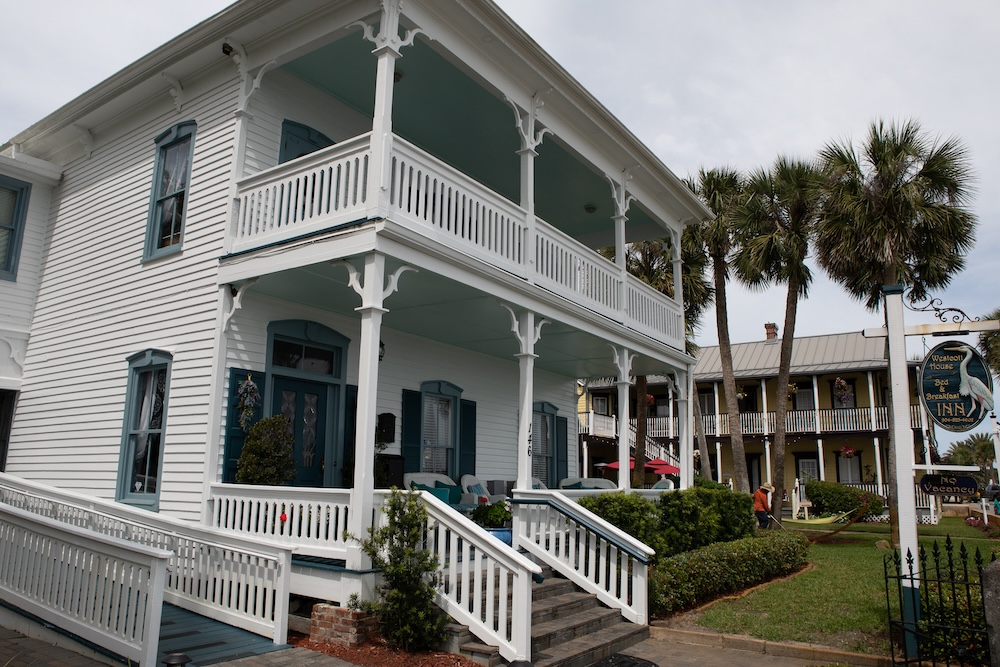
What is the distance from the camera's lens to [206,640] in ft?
23.4

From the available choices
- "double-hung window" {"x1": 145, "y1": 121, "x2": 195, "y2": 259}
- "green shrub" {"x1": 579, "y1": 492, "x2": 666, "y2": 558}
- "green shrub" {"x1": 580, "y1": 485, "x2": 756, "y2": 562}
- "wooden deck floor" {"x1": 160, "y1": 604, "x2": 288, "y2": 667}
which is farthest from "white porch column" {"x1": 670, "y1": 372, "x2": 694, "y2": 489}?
"double-hung window" {"x1": 145, "y1": 121, "x2": 195, "y2": 259}

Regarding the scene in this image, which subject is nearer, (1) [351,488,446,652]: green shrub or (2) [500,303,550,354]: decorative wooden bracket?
(1) [351,488,446,652]: green shrub

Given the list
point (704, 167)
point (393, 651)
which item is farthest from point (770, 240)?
point (393, 651)

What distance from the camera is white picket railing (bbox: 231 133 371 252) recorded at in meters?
8.41

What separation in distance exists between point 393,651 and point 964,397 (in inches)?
239

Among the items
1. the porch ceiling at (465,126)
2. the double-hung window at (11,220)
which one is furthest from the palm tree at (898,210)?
the double-hung window at (11,220)

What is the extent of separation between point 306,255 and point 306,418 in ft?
9.51

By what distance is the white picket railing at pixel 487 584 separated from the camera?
7113 millimetres

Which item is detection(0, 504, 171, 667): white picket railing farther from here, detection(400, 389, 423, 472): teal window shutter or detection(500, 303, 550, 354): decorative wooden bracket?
detection(400, 389, 423, 472): teal window shutter

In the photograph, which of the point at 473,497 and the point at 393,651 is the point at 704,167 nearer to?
the point at 473,497

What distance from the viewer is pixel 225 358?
9.39m

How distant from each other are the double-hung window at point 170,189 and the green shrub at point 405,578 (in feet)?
18.4

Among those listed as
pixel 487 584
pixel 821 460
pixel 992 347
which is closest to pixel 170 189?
pixel 487 584

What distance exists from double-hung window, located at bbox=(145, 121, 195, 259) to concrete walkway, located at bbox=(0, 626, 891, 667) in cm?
547
